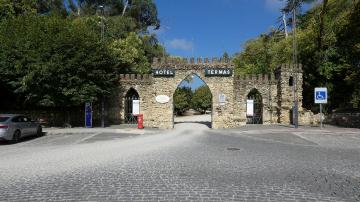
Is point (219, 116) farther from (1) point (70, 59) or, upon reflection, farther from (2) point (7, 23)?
(2) point (7, 23)

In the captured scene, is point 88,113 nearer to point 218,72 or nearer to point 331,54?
point 218,72

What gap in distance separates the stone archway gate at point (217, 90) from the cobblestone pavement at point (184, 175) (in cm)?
1210

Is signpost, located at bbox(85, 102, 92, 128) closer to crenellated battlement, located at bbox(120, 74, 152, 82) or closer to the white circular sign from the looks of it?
crenellated battlement, located at bbox(120, 74, 152, 82)

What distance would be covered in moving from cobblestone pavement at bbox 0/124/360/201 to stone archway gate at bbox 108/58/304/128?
12104 millimetres

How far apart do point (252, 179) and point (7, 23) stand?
25.1 m

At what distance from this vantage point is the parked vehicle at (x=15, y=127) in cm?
1700

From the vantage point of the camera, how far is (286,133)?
66.1 feet

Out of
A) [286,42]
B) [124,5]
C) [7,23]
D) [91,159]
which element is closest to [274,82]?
[286,42]

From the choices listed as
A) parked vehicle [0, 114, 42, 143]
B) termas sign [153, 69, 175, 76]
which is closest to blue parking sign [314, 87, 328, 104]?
termas sign [153, 69, 175, 76]

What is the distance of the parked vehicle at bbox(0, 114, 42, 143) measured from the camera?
17000mm

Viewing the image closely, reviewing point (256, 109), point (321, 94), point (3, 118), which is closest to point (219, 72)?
point (256, 109)

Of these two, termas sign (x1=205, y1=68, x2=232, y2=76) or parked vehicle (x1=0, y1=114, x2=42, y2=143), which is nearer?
parked vehicle (x1=0, y1=114, x2=42, y2=143)

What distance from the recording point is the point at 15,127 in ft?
58.4

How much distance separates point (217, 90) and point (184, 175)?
1797 cm
